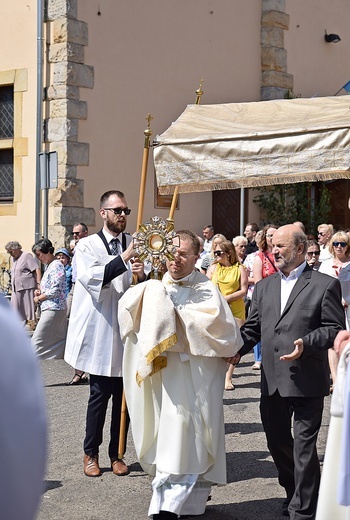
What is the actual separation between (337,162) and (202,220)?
1151cm

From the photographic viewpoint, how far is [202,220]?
714 inches

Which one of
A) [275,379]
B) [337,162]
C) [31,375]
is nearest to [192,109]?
[337,162]

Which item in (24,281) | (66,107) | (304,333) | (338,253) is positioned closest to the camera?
(304,333)

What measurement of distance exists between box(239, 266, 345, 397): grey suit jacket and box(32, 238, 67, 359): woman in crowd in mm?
5619

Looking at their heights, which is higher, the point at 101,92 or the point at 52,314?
the point at 101,92

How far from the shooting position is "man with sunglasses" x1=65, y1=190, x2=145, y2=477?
21.8ft

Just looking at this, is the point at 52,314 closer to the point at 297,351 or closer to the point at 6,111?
the point at 297,351

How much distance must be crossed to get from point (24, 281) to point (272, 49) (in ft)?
26.4

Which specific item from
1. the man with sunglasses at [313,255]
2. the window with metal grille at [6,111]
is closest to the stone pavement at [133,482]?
the man with sunglasses at [313,255]

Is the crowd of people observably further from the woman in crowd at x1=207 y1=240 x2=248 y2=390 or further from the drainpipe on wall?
the drainpipe on wall

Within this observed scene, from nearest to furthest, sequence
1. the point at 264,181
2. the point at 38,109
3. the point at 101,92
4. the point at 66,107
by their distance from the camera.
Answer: the point at 264,181 → the point at 66,107 → the point at 38,109 → the point at 101,92

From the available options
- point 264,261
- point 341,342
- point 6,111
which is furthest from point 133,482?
point 6,111

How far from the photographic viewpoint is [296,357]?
532 cm

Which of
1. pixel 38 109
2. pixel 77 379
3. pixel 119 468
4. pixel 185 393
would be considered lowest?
pixel 77 379
